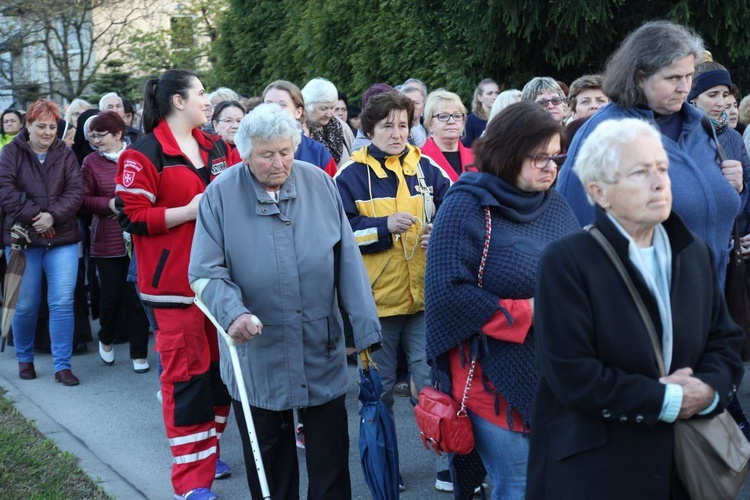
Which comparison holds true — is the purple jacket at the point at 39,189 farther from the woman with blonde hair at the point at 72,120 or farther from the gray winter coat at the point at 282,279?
the gray winter coat at the point at 282,279

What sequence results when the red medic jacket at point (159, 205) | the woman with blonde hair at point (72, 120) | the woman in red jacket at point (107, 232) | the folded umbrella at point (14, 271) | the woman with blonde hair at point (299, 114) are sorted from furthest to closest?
the woman with blonde hair at point (72, 120) < the woman in red jacket at point (107, 232) < the folded umbrella at point (14, 271) < the woman with blonde hair at point (299, 114) < the red medic jacket at point (159, 205)

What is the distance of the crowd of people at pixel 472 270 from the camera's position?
9.41 feet

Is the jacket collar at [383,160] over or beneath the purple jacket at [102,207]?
over

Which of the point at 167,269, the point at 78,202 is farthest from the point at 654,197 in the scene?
the point at 78,202

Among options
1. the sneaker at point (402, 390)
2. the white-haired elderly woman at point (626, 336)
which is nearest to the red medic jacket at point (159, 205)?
the sneaker at point (402, 390)

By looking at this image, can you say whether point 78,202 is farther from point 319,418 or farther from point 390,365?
point 319,418

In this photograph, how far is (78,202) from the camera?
327 inches

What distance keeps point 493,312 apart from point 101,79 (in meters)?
23.0

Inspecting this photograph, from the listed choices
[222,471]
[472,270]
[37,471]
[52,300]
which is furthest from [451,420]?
[52,300]

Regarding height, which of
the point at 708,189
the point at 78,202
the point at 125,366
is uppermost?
the point at 708,189

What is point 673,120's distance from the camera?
4285 mm

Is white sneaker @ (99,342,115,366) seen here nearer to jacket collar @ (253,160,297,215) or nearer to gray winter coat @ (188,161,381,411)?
gray winter coat @ (188,161,381,411)

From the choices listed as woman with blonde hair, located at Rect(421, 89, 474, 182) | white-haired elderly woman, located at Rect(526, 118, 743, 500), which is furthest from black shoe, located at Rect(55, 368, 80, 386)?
white-haired elderly woman, located at Rect(526, 118, 743, 500)

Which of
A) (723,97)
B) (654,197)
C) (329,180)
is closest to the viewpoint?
(654,197)
